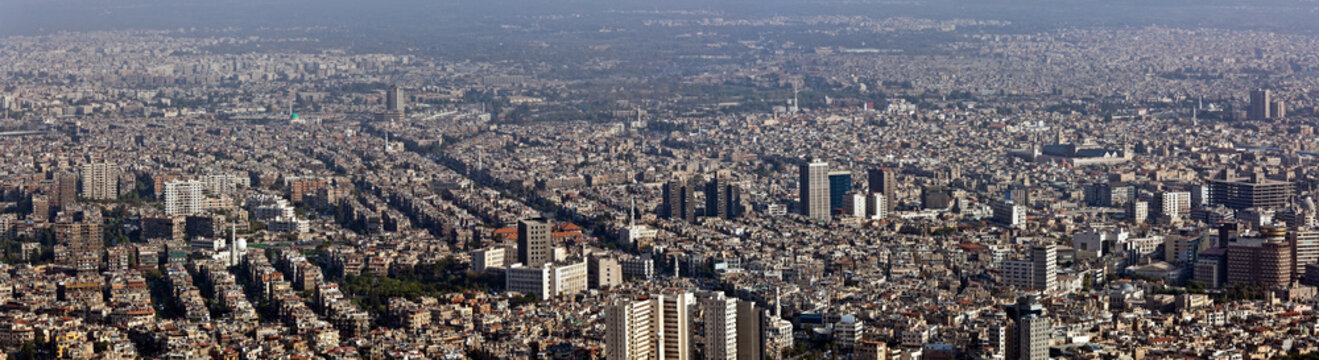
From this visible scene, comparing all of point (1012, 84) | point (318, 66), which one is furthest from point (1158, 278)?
point (318, 66)

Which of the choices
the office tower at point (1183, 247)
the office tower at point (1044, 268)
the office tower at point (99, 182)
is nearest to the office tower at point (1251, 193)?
the office tower at point (1183, 247)

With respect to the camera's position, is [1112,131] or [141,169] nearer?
[141,169]

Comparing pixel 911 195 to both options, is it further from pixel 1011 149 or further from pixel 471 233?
pixel 1011 149

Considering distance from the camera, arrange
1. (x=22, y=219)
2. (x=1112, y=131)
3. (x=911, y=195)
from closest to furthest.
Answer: (x=22, y=219)
(x=911, y=195)
(x=1112, y=131)

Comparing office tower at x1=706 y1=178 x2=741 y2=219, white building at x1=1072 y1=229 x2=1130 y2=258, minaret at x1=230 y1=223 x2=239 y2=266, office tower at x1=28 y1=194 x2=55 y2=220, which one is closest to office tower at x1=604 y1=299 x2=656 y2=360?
white building at x1=1072 y1=229 x2=1130 y2=258

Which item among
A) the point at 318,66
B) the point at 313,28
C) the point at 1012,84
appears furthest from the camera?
the point at 313,28

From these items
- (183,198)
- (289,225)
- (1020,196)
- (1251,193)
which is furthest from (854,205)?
(183,198)

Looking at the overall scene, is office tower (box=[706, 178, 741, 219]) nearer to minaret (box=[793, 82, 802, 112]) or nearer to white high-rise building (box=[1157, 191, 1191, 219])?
white high-rise building (box=[1157, 191, 1191, 219])
